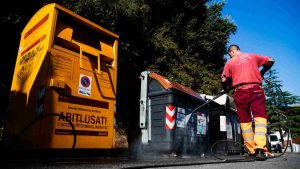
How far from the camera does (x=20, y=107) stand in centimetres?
359

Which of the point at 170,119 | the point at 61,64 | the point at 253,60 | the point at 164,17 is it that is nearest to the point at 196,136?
the point at 170,119

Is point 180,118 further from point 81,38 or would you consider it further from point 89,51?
point 81,38

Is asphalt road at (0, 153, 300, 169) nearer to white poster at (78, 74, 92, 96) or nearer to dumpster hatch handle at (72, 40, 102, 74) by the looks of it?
white poster at (78, 74, 92, 96)

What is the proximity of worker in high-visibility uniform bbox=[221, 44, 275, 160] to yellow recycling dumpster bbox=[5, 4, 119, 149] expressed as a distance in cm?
201

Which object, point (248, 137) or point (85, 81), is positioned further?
point (248, 137)

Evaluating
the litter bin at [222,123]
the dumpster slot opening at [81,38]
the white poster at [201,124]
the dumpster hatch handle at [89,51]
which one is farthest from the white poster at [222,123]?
the dumpster hatch handle at [89,51]

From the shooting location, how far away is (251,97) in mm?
3924

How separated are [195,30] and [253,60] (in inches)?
370

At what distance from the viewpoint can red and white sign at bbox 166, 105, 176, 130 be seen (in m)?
5.40

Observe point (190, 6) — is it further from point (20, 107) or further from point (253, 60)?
point (20, 107)

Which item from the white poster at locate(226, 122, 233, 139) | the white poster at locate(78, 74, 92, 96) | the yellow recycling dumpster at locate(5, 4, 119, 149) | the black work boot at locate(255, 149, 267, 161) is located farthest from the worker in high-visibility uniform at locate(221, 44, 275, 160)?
the white poster at locate(226, 122, 233, 139)

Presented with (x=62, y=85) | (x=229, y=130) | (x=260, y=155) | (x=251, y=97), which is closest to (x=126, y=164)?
(x=62, y=85)

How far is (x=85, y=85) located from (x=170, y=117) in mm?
2304

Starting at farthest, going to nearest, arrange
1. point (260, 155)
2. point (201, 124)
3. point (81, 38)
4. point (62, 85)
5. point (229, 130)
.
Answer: point (229, 130), point (201, 124), point (81, 38), point (260, 155), point (62, 85)
